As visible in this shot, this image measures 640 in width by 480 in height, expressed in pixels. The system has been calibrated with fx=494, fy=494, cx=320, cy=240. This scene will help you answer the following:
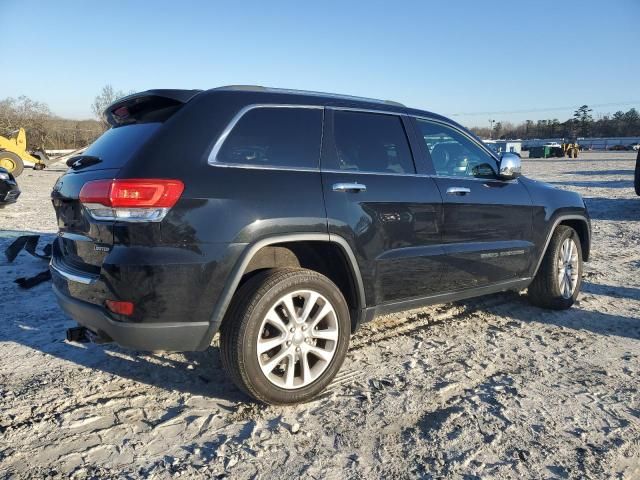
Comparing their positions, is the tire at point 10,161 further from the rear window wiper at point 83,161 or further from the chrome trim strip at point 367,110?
the chrome trim strip at point 367,110

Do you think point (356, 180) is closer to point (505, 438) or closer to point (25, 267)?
point (505, 438)

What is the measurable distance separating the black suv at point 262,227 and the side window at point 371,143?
0.01 m

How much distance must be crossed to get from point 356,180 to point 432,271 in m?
0.94

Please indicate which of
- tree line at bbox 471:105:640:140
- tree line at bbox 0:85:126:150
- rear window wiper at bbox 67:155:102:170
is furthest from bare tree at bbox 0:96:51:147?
tree line at bbox 471:105:640:140

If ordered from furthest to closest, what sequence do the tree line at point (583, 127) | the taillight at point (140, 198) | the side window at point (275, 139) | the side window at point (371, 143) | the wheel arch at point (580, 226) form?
the tree line at point (583, 127)
the wheel arch at point (580, 226)
the side window at point (371, 143)
the side window at point (275, 139)
the taillight at point (140, 198)

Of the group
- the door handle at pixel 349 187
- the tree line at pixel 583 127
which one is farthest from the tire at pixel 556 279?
the tree line at pixel 583 127

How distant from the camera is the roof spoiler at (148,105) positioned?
2836mm

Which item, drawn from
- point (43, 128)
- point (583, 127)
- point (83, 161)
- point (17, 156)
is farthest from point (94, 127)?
point (583, 127)

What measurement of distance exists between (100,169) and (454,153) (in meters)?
2.67

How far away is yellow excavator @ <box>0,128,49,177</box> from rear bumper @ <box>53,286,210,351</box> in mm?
18168

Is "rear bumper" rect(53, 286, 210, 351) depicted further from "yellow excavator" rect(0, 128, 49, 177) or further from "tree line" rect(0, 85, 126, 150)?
"tree line" rect(0, 85, 126, 150)

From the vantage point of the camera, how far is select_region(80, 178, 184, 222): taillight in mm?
2490

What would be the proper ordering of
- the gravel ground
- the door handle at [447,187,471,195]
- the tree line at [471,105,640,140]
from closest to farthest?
the gravel ground → the door handle at [447,187,471,195] → the tree line at [471,105,640,140]

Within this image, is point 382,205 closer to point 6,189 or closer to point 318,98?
point 318,98
